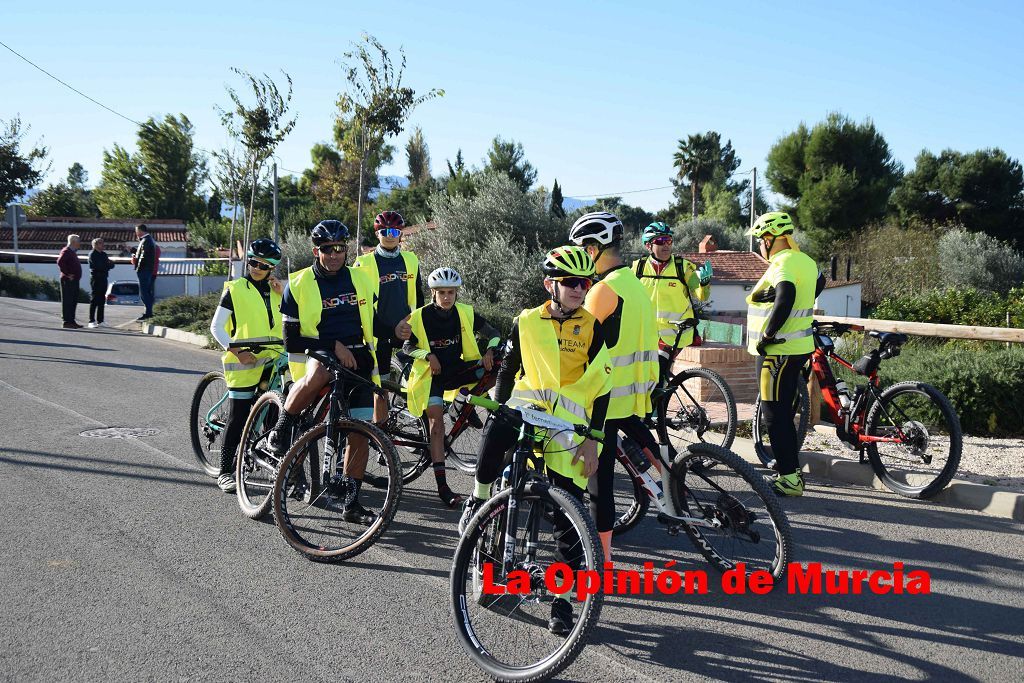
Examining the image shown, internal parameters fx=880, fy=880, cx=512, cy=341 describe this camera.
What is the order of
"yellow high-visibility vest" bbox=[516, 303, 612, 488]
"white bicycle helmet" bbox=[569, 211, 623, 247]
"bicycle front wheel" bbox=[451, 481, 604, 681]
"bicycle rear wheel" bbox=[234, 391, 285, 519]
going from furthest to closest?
"bicycle rear wheel" bbox=[234, 391, 285, 519] < "white bicycle helmet" bbox=[569, 211, 623, 247] < "yellow high-visibility vest" bbox=[516, 303, 612, 488] < "bicycle front wheel" bbox=[451, 481, 604, 681]

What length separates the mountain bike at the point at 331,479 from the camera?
5293 millimetres

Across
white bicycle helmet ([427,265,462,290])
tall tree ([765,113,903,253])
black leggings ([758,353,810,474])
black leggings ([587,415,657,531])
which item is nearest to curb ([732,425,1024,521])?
black leggings ([758,353,810,474])

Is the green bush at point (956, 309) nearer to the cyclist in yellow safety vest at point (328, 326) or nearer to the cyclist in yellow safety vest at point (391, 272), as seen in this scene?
the cyclist in yellow safety vest at point (391, 272)

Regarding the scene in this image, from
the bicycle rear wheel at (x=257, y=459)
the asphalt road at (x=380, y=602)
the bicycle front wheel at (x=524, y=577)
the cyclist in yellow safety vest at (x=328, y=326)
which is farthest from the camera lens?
the bicycle rear wheel at (x=257, y=459)

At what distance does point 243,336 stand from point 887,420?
5.11 metres

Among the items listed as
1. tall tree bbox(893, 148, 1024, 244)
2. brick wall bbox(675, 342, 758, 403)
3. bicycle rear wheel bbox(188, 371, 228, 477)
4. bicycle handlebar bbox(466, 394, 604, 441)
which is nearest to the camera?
bicycle handlebar bbox(466, 394, 604, 441)

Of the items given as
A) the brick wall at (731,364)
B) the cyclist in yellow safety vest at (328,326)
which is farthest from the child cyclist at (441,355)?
the brick wall at (731,364)

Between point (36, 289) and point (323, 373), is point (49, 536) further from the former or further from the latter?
point (36, 289)

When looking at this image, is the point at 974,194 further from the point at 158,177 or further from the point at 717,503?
the point at 158,177

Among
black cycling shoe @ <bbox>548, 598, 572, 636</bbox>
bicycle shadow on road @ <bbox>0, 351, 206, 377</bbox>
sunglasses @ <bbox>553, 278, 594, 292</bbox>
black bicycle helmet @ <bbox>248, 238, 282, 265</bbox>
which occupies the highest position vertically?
black bicycle helmet @ <bbox>248, 238, 282, 265</bbox>

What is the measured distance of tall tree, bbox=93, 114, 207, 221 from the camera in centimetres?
7962

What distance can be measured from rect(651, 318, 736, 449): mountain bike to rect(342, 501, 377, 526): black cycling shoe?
3.24 metres

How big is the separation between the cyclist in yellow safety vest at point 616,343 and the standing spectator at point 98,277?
15.3 m

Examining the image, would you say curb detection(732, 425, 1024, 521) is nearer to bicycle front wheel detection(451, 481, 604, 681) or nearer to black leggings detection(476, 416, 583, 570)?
black leggings detection(476, 416, 583, 570)
